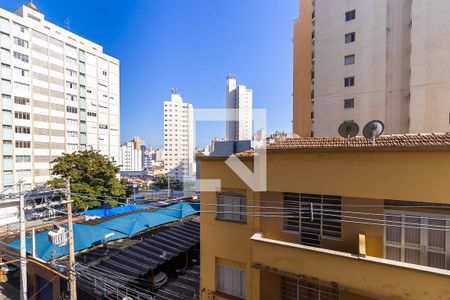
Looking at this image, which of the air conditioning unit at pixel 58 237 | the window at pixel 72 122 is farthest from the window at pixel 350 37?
the window at pixel 72 122

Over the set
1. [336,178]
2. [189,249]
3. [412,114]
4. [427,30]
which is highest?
[427,30]

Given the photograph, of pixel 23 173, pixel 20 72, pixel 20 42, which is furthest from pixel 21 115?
pixel 20 42

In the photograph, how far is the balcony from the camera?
4840 millimetres

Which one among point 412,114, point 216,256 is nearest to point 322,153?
point 216,256

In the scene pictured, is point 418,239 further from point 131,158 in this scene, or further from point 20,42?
point 131,158

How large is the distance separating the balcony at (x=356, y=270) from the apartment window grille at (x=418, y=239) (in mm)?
621

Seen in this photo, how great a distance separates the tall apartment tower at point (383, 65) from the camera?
2025 centimetres

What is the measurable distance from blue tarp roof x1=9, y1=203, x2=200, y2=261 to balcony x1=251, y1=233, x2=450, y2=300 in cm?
387

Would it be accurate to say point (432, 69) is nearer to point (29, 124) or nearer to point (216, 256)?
point (216, 256)

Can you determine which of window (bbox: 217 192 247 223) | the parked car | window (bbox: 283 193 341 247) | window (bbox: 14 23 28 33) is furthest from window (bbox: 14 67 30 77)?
window (bbox: 283 193 341 247)

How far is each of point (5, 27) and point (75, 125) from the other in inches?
623

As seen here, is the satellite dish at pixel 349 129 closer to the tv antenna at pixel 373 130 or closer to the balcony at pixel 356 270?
the tv antenna at pixel 373 130

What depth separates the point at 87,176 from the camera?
26250mm

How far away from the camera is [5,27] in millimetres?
33562
